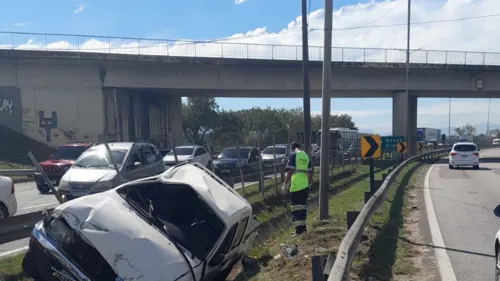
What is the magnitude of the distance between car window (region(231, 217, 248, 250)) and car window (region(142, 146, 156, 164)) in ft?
25.2

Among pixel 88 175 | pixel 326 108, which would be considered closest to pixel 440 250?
pixel 326 108

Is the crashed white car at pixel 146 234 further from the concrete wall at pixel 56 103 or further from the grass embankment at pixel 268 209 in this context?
the concrete wall at pixel 56 103

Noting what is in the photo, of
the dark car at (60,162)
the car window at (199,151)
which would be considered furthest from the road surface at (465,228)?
the dark car at (60,162)

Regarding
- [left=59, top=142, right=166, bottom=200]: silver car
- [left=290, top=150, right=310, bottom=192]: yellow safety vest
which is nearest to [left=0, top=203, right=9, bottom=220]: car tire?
[left=59, top=142, right=166, bottom=200]: silver car

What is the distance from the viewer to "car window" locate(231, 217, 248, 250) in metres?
6.99

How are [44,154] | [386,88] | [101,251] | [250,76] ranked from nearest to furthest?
[101,251]
[44,154]
[250,76]
[386,88]

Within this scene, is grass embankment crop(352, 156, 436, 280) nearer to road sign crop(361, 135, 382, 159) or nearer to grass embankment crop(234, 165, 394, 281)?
grass embankment crop(234, 165, 394, 281)

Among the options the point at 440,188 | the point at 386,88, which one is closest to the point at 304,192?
the point at 440,188

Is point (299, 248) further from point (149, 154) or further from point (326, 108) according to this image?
point (149, 154)

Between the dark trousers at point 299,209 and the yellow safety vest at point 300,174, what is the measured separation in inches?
4.1

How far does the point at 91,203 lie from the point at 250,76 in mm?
36247

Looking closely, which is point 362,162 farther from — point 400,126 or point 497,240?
point 497,240

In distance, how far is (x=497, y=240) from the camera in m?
6.10

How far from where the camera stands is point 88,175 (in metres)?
12.4
